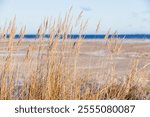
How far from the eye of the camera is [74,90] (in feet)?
13.1

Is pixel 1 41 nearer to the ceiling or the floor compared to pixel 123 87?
nearer to the ceiling

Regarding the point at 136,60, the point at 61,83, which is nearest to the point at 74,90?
the point at 61,83

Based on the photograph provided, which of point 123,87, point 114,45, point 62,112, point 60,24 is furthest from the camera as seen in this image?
point 123,87

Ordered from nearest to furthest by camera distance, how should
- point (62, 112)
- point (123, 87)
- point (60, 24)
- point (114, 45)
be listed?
point (62, 112) < point (60, 24) < point (114, 45) < point (123, 87)

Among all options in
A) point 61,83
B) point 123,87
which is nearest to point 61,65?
point 61,83

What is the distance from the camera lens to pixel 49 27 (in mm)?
3916

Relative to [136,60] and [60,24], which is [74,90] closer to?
[60,24]

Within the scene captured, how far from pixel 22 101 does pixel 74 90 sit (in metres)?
0.55

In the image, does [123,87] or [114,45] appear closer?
[114,45]

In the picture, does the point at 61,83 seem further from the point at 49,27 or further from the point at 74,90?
the point at 49,27

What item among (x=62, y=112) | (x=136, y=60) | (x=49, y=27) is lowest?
(x=62, y=112)

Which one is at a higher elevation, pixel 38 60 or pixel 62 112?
pixel 38 60

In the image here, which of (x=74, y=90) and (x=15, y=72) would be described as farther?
(x=15, y=72)

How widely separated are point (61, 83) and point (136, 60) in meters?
1.30
